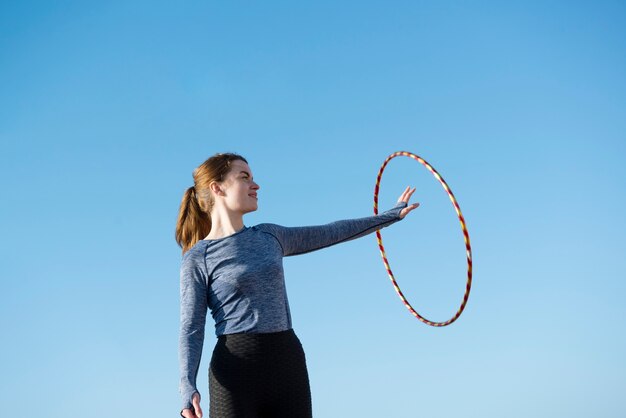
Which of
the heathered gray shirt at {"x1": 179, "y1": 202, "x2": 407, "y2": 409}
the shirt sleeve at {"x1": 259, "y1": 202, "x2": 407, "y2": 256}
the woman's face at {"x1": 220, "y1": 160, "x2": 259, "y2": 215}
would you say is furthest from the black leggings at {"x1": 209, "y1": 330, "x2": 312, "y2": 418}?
the woman's face at {"x1": 220, "y1": 160, "x2": 259, "y2": 215}

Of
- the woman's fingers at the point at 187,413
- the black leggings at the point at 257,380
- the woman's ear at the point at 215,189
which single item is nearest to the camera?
the woman's fingers at the point at 187,413

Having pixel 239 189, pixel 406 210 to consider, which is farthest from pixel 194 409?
pixel 406 210

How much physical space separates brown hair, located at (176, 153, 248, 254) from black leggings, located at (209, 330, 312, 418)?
4.57ft

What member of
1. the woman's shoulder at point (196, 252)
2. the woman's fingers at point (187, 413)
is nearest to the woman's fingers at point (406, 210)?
the woman's shoulder at point (196, 252)

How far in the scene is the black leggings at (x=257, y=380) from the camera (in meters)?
5.92

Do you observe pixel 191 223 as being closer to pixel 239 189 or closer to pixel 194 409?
pixel 239 189

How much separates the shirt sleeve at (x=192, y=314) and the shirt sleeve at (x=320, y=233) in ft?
2.60

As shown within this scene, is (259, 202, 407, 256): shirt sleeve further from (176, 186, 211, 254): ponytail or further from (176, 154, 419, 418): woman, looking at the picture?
(176, 186, 211, 254): ponytail

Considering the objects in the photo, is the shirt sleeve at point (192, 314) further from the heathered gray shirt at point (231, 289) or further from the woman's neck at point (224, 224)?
the woman's neck at point (224, 224)

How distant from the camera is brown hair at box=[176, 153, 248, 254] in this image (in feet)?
23.1

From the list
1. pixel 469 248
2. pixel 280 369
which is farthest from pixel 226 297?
pixel 469 248

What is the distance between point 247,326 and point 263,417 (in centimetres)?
76

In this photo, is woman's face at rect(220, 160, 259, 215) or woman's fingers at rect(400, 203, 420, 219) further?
woman's fingers at rect(400, 203, 420, 219)

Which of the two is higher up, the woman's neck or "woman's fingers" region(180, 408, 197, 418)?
the woman's neck
